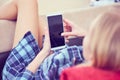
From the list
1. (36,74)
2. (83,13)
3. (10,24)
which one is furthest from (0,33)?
(83,13)

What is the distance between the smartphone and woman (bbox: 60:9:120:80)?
1.64 feet

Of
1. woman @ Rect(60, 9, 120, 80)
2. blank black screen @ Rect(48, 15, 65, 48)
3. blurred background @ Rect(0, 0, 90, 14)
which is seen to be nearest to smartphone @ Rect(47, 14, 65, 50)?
blank black screen @ Rect(48, 15, 65, 48)

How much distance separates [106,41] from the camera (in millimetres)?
806

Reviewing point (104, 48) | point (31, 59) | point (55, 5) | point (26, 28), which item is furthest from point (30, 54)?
point (55, 5)

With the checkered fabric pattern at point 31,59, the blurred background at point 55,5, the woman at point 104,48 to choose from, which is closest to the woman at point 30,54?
the checkered fabric pattern at point 31,59

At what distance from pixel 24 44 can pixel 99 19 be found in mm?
669

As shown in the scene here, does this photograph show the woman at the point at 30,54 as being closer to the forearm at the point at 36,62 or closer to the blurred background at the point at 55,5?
the forearm at the point at 36,62

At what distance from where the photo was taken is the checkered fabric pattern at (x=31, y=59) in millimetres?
1263

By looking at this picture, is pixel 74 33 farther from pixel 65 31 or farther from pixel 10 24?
pixel 10 24

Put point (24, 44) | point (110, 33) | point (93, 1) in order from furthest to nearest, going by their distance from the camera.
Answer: point (93, 1), point (24, 44), point (110, 33)

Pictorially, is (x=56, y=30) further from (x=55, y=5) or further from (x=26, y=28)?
(x=55, y=5)

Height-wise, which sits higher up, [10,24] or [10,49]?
[10,24]

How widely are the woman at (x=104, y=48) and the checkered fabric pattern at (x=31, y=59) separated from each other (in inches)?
16.6

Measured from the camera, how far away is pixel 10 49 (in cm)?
150
